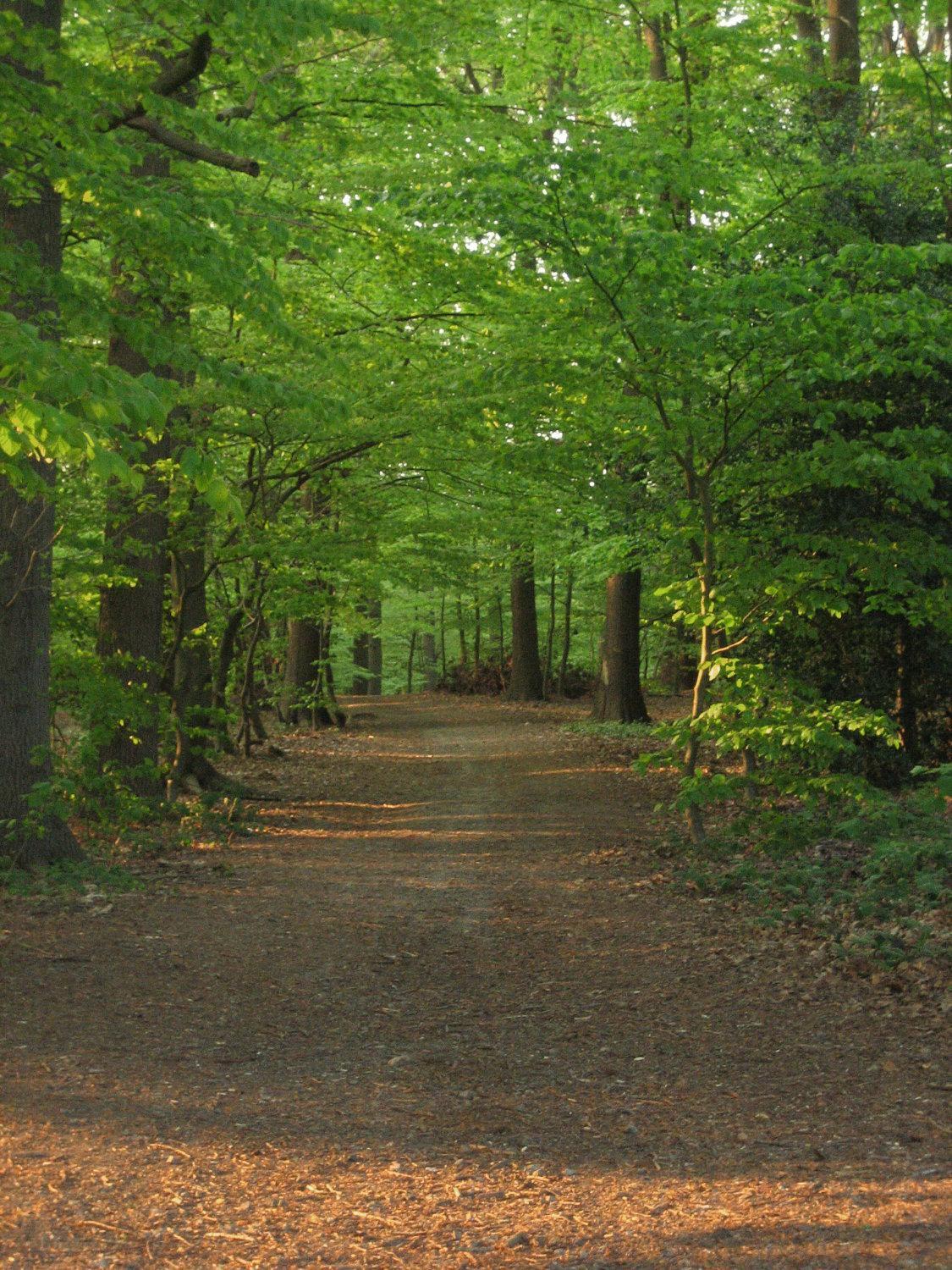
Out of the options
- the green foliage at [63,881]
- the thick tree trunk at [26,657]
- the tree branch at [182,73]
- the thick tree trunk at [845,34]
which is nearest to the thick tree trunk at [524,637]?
the thick tree trunk at [845,34]

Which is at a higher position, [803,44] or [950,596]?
[803,44]

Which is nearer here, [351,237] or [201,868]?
[201,868]

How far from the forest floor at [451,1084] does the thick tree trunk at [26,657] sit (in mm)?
792

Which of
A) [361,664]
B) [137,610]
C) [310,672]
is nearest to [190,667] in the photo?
[137,610]

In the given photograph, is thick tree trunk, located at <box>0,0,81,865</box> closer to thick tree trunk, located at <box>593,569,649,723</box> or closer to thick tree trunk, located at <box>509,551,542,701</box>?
thick tree trunk, located at <box>593,569,649,723</box>

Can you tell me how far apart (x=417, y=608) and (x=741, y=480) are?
2689cm

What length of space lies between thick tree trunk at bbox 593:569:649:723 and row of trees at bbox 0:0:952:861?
10.5ft

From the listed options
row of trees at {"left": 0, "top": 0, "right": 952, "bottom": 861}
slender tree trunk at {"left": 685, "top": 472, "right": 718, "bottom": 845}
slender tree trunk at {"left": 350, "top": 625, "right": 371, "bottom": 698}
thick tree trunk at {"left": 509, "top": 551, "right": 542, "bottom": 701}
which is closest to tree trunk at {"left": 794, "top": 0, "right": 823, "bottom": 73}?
row of trees at {"left": 0, "top": 0, "right": 952, "bottom": 861}

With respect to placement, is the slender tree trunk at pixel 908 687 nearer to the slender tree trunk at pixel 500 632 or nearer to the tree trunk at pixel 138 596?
the tree trunk at pixel 138 596

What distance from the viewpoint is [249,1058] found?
5.08m

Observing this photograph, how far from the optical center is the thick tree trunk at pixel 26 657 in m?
7.88

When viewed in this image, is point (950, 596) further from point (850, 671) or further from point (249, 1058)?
point (249, 1058)

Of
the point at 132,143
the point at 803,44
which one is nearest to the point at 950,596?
the point at 132,143

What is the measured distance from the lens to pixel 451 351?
1160 centimetres
